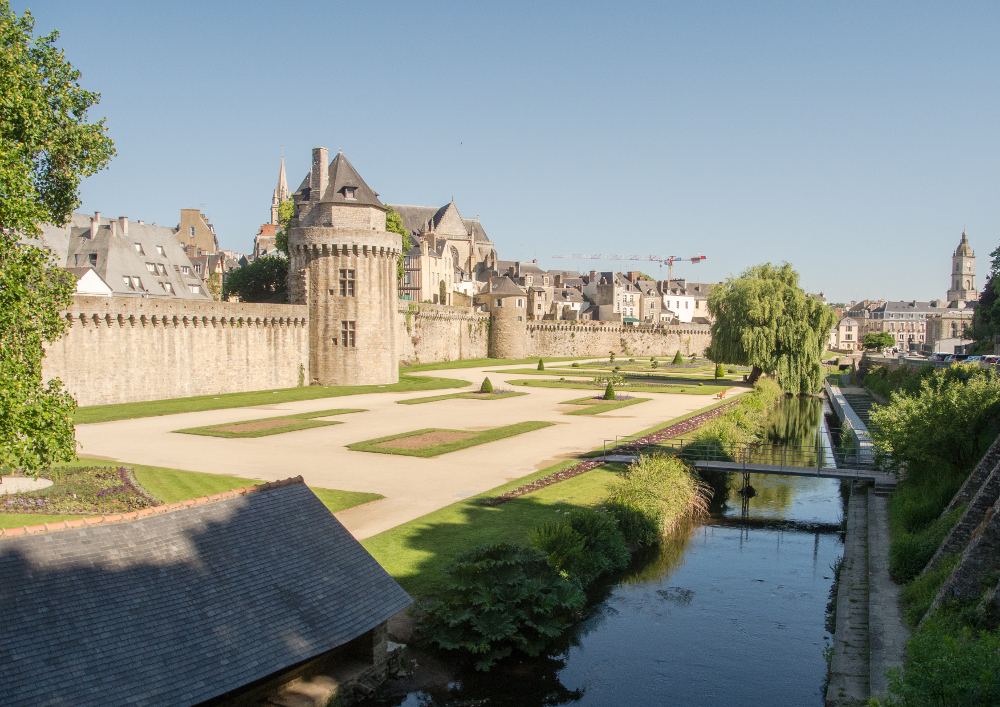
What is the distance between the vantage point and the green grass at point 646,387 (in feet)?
157

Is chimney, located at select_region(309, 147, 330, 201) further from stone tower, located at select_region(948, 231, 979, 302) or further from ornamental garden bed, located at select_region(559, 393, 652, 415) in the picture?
stone tower, located at select_region(948, 231, 979, 302)

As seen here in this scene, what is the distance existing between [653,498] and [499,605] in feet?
23.4

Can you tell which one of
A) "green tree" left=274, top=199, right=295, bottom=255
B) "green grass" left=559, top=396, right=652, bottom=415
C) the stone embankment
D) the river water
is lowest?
the river water

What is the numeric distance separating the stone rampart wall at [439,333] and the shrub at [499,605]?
46.3 m

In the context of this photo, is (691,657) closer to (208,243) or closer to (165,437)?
(165,437)

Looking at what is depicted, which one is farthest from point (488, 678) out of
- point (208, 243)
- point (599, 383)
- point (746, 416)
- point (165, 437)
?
point (208, 243)

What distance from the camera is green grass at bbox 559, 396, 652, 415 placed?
35.9 meters

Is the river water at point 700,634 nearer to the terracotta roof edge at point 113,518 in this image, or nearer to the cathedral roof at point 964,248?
the terracotta roof edge at point 113,518

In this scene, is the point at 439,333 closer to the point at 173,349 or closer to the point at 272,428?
the point at 173,349

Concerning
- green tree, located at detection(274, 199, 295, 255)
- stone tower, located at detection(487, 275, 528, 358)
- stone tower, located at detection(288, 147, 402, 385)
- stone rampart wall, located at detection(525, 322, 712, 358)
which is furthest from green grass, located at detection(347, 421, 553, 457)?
stone rampart wall, located at detection(525, 322, 712, 358)

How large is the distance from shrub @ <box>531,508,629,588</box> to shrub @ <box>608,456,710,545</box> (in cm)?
74

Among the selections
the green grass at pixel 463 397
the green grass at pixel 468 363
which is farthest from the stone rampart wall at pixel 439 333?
the green grass at pixel 463 397

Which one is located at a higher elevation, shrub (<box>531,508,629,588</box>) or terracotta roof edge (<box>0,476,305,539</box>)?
terracotta roof edge (<box>0,476,305,539</box>)

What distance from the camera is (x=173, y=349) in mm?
39156
